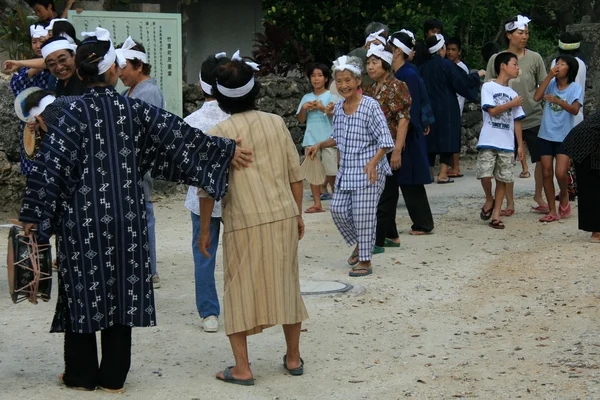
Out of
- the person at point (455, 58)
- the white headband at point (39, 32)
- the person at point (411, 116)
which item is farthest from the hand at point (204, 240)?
the person at point (455, 58)

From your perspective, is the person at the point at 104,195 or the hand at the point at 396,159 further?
the hand at the point at 396,159

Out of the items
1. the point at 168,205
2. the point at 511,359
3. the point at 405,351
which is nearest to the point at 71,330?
the point at 405,351

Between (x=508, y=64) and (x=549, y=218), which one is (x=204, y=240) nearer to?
(x=508, y=64)

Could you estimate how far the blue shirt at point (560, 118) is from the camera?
10.2 m

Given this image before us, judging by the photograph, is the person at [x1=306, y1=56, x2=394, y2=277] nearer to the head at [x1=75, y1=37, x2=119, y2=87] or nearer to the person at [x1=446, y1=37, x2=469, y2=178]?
the head at [x1=75, y1=37, x2=119, y2=87]

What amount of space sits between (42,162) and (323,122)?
21.2 ft

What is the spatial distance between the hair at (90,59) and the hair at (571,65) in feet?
19.9

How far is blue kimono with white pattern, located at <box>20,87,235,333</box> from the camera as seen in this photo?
5051mm

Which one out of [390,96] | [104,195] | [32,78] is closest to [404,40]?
[390,96]

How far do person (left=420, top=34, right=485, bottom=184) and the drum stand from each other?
801cm

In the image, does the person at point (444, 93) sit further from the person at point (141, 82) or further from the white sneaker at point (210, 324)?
the white sneaker at point (210, 324)

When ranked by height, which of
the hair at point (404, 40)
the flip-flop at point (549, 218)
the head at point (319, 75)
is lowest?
the flip-flop at point (549, 218)

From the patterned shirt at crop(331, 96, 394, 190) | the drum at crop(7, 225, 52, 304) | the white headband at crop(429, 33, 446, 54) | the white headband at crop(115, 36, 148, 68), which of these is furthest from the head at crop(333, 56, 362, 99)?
the white headband at crop(429, 33, 446, 54)

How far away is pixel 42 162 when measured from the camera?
5.04m
